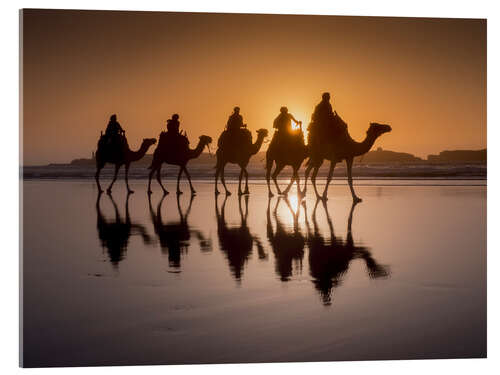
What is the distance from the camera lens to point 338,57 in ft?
26.0

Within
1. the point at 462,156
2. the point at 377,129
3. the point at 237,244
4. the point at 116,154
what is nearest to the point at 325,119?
the point at 377,129

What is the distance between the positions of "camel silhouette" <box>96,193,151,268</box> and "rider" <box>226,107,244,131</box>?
1893 mm

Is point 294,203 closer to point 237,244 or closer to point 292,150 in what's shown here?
point 292,150

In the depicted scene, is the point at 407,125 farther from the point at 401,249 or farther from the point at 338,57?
the point at 401,249

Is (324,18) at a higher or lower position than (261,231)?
higher

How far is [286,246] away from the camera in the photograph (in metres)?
7.34

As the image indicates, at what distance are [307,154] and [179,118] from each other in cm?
523

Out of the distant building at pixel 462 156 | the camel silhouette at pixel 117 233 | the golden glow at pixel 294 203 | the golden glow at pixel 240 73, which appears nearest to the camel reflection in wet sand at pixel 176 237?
the camel silhouette at pixel 117 233

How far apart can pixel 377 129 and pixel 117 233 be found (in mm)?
3530

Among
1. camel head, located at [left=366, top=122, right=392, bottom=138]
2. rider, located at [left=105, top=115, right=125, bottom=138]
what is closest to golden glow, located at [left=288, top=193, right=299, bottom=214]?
camel head, located at [left=366, top=122, right=392, bottom=138]

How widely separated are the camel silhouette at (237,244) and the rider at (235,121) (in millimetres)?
1361

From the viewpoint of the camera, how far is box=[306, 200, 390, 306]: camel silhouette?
5625 millimetres

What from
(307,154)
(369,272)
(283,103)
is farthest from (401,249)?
(307,154)

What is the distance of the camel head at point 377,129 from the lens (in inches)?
325
